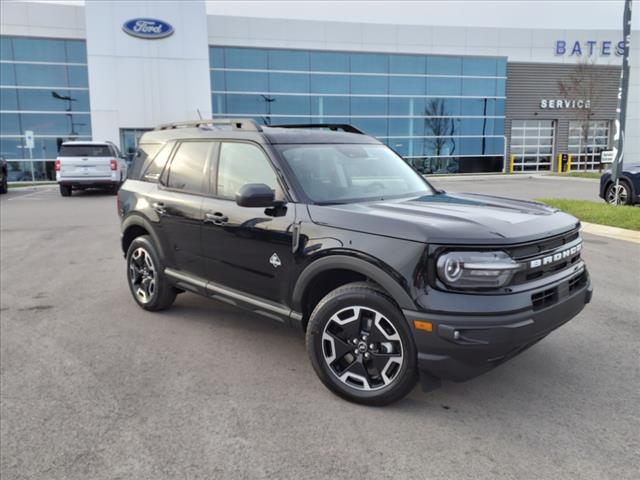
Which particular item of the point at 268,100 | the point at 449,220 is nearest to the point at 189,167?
the point at 449,220

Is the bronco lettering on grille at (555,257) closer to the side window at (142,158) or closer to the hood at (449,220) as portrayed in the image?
the hood at (449,220)

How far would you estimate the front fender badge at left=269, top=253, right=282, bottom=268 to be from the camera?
3.82m

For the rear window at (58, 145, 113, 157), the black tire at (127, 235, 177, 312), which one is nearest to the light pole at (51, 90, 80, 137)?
the rear window at (58, 145, 113, 157)

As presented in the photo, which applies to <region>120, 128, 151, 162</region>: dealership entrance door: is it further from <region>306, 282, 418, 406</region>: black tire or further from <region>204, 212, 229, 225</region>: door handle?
<region>306, 282, 418, 406</region>: black tire

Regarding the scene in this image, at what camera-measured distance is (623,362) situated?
13.2ft

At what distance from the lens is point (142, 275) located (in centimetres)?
552

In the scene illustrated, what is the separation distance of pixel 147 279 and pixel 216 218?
1569 millimetres

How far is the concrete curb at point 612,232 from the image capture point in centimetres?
911

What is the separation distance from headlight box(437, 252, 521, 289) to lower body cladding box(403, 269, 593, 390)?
0.08m

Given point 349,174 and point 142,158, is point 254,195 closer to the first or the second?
point 349,174

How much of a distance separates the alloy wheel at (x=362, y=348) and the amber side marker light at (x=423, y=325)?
0.19 metres

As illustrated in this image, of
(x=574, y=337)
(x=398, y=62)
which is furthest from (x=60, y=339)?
(x=398, y=62)

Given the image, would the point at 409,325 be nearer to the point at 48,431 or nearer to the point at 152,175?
the point at 48,431

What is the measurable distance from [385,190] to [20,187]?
24.8 meters
